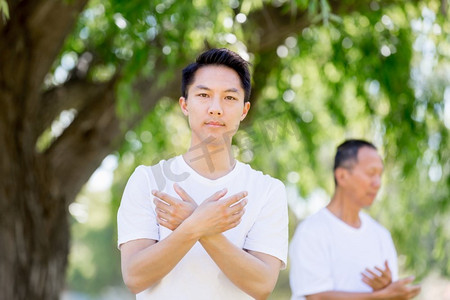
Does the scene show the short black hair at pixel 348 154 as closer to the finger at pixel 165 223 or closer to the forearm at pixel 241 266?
the forearm at pixel 241 266

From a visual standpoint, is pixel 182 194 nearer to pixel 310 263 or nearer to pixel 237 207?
pixel 237 207

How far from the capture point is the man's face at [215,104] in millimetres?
2121

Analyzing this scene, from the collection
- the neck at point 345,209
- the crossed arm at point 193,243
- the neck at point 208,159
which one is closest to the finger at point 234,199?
the crossed arm at point 193,243

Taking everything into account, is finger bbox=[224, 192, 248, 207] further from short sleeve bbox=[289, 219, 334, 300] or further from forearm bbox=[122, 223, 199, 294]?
short sleeve bbox=[289, 219, 334, 300]

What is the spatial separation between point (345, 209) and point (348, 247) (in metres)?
0.20

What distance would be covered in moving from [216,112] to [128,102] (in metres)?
3.04

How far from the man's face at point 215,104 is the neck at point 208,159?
0.02 metres

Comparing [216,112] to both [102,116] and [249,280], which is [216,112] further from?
[102,116]

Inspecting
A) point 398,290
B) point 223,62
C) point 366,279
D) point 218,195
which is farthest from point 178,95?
point 218,195

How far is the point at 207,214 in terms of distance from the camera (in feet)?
6.32

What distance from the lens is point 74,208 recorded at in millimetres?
7109

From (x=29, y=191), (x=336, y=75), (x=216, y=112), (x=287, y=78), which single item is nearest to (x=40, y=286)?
(x=29, y=191)

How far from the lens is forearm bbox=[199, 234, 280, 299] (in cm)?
196

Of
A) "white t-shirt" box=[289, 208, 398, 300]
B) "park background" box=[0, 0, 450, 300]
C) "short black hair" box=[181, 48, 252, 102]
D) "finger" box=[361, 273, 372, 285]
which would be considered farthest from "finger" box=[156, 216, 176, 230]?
"park background" box=[0, 0, 450, 300]
